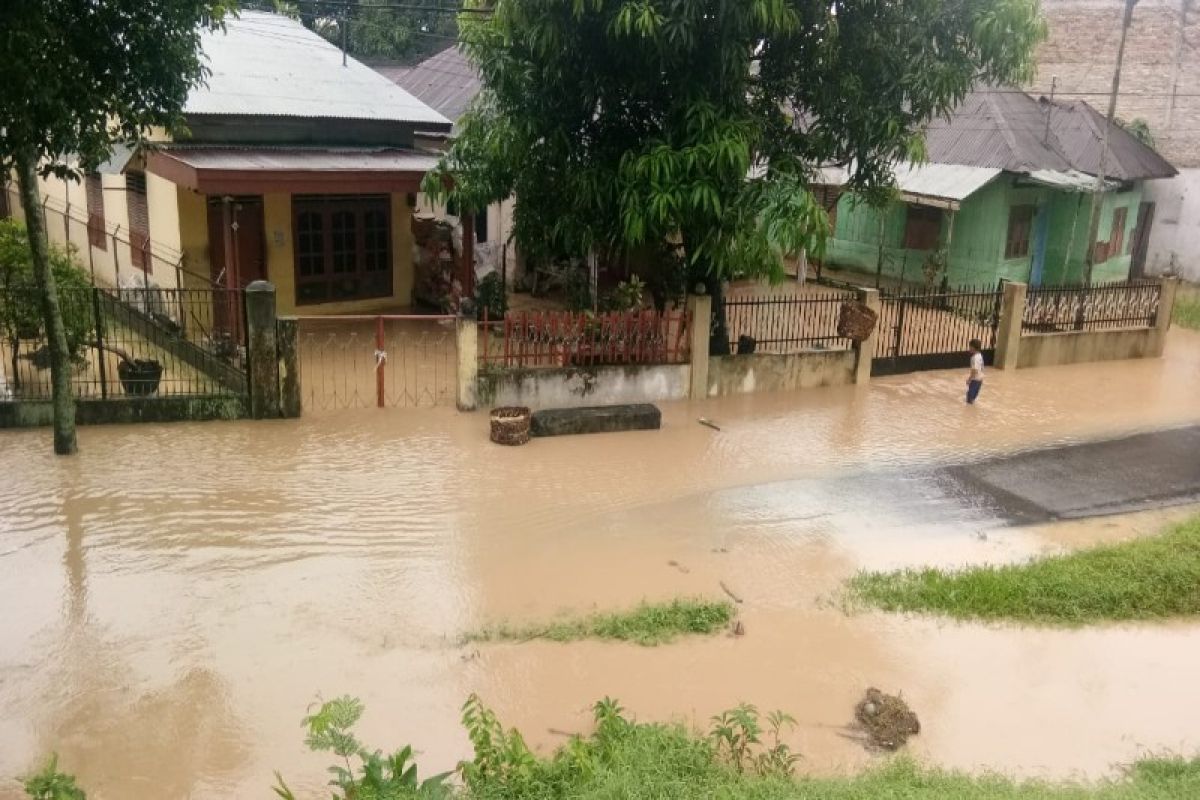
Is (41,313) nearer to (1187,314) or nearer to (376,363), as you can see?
(376,363)

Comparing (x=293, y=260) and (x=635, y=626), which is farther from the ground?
(x=293, y=260)

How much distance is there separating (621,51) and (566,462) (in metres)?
4.94

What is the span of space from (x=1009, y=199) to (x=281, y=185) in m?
14.7

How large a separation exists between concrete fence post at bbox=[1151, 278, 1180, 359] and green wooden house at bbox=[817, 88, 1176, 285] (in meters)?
3.42

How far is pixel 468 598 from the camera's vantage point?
779 centimetres

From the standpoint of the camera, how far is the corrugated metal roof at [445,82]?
829 inches

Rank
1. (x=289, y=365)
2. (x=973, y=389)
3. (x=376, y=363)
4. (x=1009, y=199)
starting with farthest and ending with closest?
(x=1009, y=199) < (x=973, y=389) < (x=376, y=363) < (x=289, y=365)

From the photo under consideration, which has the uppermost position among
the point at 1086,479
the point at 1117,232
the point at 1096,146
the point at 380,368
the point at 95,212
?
the point at 1096,146

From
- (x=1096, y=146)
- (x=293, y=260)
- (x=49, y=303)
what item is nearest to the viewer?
(x=49, y=303)

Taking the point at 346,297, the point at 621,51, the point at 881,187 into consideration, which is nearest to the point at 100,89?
the point at 621,51

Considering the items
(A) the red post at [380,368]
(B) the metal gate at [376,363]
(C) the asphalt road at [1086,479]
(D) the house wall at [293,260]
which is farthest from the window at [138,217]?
(C) the asphalt road at [1086,479]

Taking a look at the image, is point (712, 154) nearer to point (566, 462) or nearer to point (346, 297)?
point (566, 462)

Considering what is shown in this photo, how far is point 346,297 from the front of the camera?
1645cm

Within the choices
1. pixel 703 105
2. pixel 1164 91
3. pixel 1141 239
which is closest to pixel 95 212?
pixel 703 105
